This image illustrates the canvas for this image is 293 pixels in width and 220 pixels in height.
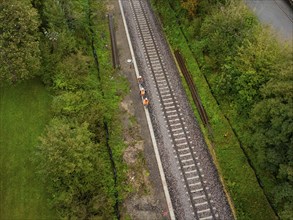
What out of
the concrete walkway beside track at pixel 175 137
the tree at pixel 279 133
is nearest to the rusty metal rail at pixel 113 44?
the concrete walkway beside track at pixel 175 137

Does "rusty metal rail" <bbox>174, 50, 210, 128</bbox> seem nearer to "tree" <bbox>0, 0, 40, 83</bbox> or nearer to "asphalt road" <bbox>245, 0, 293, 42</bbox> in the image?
"asphalt road" <bbox>245, 0, 293, 42</bbox>

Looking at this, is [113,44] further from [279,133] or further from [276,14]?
[279,133]

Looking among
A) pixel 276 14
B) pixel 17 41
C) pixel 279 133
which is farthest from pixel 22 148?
pixel 276 14

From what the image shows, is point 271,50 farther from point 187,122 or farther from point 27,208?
point 27,208

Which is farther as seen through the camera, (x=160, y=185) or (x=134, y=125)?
(x=134, y=125)

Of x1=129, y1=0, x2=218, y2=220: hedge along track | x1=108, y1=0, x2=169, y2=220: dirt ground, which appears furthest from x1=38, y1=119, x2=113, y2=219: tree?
x1=129, y1=0, x2=218, y2=220: hedge along track

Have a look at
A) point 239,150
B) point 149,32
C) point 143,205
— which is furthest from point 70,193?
point 149,32
